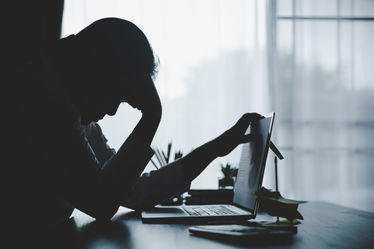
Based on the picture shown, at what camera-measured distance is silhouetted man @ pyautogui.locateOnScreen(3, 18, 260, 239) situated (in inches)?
37.8

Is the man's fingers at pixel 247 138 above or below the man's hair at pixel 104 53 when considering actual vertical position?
below

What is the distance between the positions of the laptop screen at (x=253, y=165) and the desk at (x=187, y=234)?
18cm

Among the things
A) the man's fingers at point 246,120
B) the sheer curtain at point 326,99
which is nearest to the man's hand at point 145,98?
the man's fingers at point 246,120

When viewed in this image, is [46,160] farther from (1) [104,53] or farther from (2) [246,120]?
(2) [246,120]

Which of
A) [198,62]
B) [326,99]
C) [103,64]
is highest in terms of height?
[198,62]

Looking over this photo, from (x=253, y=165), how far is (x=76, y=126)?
1.89ft

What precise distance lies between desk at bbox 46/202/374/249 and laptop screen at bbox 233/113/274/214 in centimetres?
18

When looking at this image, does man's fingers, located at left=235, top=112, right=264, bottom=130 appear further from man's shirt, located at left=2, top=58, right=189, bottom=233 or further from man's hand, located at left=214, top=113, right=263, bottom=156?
man's shirt, located at left=2, top=58, right=189, bottom=233

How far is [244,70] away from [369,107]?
1.14 m

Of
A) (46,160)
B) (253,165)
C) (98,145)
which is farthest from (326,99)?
(46,160)

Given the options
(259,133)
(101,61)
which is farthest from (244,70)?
(101,61)

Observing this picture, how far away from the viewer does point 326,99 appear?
295cm

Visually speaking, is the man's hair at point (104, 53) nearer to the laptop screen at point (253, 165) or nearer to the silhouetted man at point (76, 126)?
the silhouetted man at point (76, 126)

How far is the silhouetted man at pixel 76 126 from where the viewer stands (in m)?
Result: 0.96
